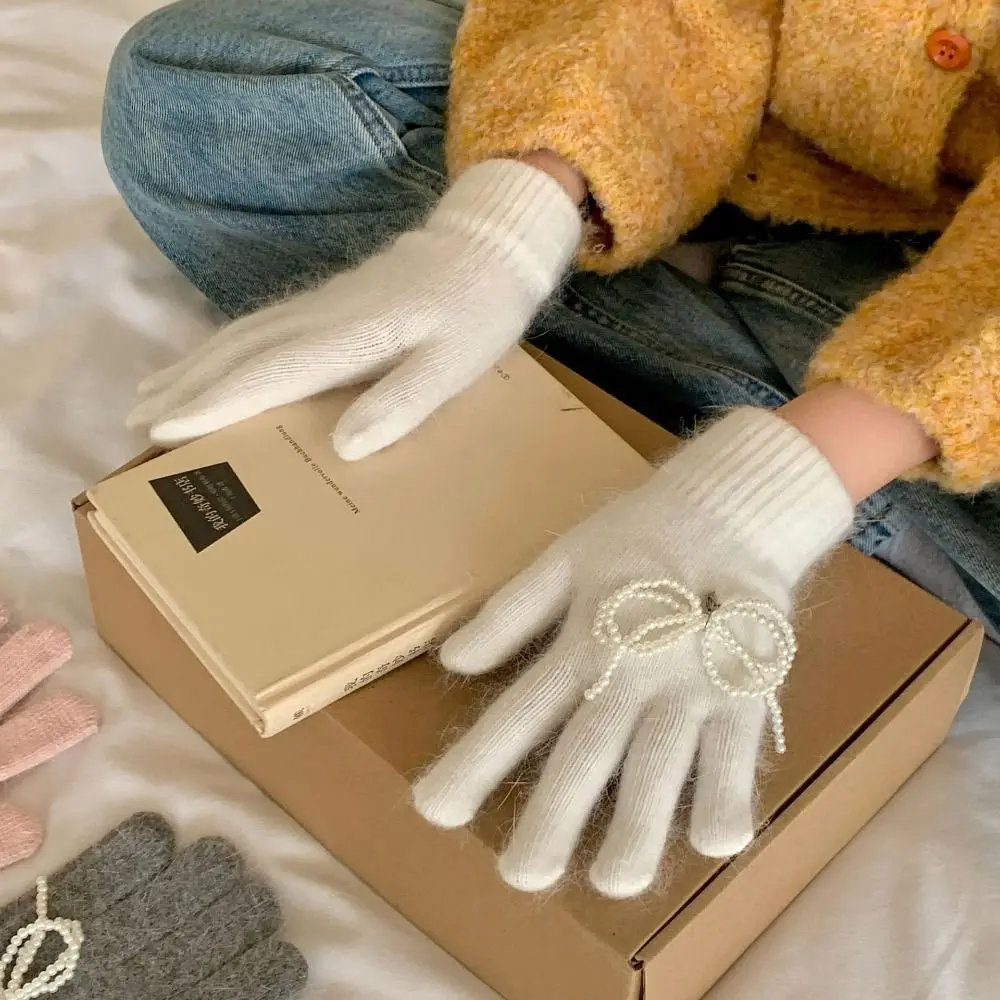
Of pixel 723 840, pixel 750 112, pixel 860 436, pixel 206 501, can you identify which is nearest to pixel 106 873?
pixel 206 501

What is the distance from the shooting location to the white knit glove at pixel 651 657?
45 centimetres

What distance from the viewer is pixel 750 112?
2.33 ft

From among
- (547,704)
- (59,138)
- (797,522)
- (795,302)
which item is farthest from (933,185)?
(59,138)

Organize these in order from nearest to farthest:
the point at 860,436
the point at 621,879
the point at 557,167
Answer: the point at 621,879 → the point at 860,436 → the point at 557,167

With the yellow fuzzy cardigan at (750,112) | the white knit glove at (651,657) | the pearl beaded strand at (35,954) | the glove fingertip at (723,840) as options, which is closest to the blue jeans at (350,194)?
the yellow fuzzy cardigan at (750,112)

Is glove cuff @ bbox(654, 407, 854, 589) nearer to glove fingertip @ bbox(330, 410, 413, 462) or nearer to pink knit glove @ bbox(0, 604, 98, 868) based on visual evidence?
glove fingertip @ bbox(330, 410, 413, 462)

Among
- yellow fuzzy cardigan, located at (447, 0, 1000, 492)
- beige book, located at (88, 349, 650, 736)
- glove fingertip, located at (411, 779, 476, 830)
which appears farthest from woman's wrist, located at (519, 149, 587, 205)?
glove fingertip, located at (411, 779, 476, 830)

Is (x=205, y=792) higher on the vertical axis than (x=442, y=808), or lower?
lower

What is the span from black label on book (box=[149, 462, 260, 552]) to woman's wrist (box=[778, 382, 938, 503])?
0.25 metres

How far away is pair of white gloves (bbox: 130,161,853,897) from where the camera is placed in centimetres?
45

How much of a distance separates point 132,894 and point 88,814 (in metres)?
0.05

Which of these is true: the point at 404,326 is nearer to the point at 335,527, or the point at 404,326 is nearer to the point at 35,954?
the point at 335,527

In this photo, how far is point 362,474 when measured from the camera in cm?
56

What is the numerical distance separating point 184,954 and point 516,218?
15.5 inches
